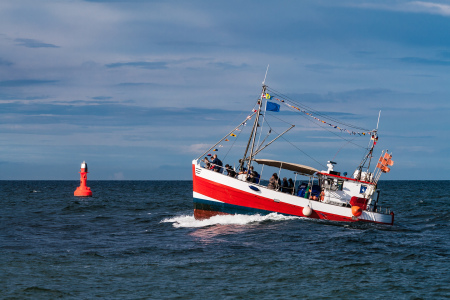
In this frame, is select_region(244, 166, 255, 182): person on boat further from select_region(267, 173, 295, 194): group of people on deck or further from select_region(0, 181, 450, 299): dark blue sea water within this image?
select_region(0, 181, 450, 299): dark blue sea water

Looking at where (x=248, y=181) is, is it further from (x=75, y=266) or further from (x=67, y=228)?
(x=75, y=266)

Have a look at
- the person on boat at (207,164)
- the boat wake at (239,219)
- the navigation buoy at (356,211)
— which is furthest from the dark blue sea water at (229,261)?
the person on boat at (207,164)

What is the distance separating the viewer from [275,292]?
15.8m

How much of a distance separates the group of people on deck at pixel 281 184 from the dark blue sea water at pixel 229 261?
6.74 feet

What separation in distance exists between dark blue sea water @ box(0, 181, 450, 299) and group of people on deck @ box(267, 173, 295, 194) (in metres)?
2.05

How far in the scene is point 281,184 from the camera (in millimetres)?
32938

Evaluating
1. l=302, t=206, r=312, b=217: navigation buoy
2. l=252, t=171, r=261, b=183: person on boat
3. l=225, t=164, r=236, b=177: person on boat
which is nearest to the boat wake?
l=302, t=206, r=312, b=217: navigation buoy

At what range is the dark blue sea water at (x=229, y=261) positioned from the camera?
52.4 ft

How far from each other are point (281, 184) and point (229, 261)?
44.3ft

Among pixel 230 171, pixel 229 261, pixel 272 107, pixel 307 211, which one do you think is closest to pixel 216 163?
pixel 230 171

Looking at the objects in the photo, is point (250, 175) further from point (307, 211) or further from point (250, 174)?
point (307, 211)

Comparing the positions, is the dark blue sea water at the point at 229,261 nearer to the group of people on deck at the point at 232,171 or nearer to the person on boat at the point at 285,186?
the person on boat at the point at 285,186

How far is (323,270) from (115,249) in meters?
10.3

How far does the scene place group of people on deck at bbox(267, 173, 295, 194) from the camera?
32.0 meters
